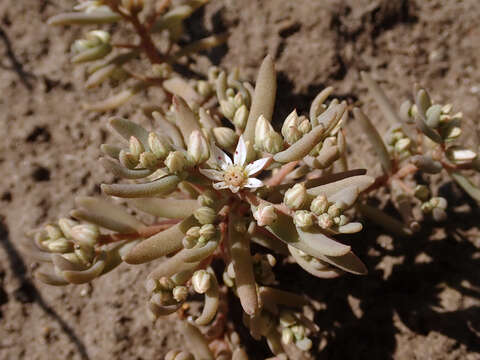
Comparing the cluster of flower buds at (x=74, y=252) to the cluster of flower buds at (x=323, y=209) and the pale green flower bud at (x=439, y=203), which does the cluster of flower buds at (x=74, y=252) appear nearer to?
the cluster of flower buds at (x=323, y=209)

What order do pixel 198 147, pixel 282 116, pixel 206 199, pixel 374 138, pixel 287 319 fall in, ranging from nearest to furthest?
1. pixel 198 147
2. pixel 206 199
3. pixel 287 319
4. pixel 374 138
5. pixel 282 116

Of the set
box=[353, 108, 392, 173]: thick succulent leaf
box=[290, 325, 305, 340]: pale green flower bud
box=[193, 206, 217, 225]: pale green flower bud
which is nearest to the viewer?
box=[193, 206, 217, 225]: pale green flower bud

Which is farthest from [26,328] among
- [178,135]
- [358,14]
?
[358,14]

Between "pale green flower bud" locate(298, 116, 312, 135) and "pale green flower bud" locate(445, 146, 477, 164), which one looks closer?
"pale green flower bud" locate(298, 116, 312, 135)

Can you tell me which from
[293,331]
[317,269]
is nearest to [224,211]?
[317,269]

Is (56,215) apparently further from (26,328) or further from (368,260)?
(368,260)

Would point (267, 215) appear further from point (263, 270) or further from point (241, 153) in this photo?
point (263, 270)

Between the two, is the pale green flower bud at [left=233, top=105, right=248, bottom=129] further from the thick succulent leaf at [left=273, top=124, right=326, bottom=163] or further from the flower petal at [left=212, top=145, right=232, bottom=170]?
the thick succulent leaf at [left=273, top=124, right=326, bottom=163]

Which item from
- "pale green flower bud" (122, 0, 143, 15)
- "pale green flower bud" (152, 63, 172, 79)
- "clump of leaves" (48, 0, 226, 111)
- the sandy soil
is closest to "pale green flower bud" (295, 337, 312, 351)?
the sandy soil
